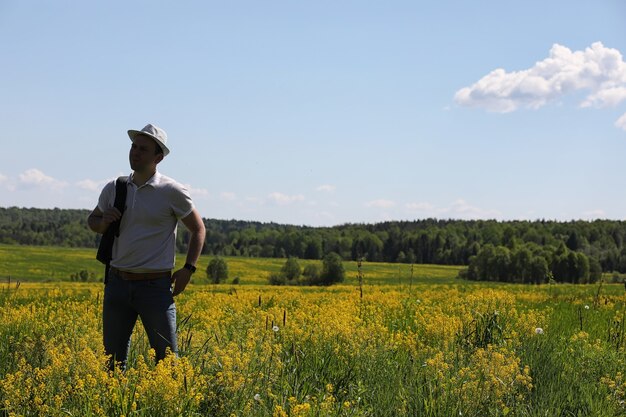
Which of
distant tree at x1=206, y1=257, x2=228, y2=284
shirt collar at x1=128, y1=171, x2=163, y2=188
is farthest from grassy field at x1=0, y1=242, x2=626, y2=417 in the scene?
distant tree at x1=206, y1=257, x2=228, y2=284

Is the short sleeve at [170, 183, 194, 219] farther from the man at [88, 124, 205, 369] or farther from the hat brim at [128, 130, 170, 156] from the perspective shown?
the hat brim at [128, 130, 170, 156]

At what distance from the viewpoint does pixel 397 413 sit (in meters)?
3.81

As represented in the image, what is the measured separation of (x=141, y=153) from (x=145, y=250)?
2.38ft

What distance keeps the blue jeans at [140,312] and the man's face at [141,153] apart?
0.85 metres

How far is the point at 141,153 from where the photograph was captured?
14.5 ft

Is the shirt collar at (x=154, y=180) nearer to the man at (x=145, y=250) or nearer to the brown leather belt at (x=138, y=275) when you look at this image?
the man at (x=145, y=250)

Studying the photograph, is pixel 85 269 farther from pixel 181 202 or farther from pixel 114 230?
pixel 181 202

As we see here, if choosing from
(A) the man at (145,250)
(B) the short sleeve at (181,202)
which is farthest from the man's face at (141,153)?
(B) the short sleeve at (181,202)

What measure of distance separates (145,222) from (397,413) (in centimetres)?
224

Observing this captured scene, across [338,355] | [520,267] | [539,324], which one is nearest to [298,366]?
[338,355]

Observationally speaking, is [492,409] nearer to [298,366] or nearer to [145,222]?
[298,366]

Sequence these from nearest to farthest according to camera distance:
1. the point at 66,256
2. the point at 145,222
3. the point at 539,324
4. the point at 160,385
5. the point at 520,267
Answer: the point at 160,385 → the point at 145,222 → the point at 539,324 → the point at 520,267 → the point at 66,256

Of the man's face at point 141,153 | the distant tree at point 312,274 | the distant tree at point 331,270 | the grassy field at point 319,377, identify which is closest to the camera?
the grassy field at point 319,377

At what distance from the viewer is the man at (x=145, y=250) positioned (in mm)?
4355
